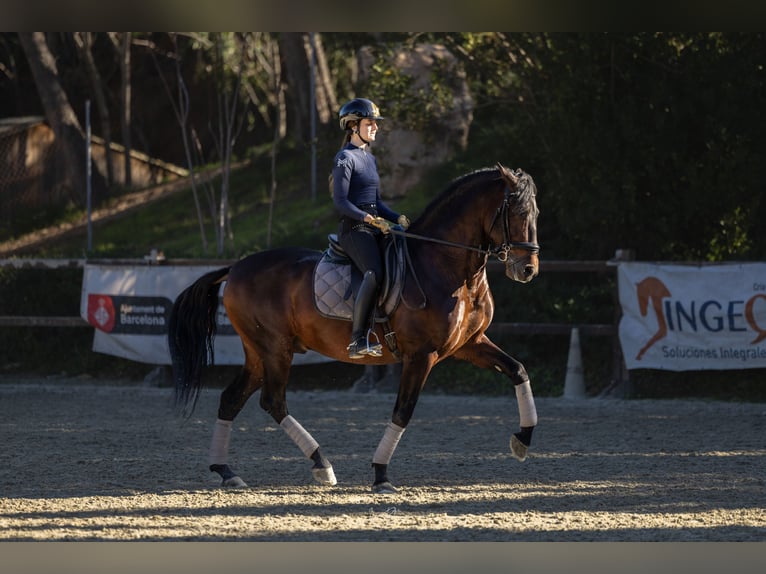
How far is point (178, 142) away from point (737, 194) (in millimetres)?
22385

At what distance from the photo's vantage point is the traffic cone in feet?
42.3

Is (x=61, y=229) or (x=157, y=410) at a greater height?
(x=61, y=229)

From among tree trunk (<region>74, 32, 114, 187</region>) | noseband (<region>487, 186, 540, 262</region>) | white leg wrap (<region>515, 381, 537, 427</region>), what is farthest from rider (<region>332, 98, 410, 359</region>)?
tree trunk (<region>74, 32, 114, 187</region>)

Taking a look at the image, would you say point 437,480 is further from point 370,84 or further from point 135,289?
point 370,84

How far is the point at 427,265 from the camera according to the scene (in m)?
7.73

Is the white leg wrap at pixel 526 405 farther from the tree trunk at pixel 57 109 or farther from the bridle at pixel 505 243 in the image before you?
the tree trunk at pixel 57 109

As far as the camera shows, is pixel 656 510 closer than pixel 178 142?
Yes

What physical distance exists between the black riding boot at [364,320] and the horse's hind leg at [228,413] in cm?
88

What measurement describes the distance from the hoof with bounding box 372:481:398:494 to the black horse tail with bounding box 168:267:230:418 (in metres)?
1.62

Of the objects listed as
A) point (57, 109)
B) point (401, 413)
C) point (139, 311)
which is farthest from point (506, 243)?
point (57, 109)

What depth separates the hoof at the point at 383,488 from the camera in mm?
7525

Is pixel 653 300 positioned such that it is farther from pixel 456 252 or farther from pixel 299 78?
pixel 299 78
